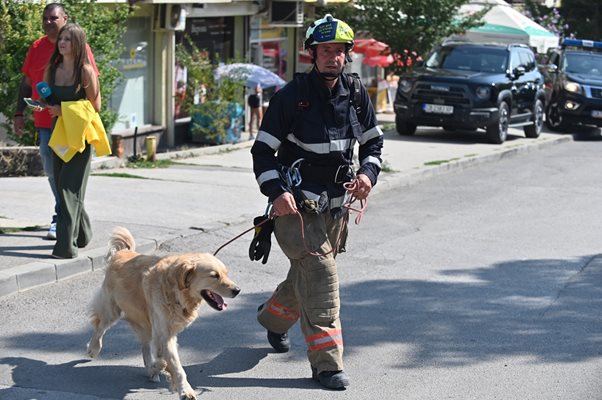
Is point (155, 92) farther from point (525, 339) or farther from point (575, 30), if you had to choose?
point (575, 30)

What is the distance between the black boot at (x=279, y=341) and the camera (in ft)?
21.3

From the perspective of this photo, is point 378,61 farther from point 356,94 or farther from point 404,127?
point 356,94

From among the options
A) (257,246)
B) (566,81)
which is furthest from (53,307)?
(566,81)

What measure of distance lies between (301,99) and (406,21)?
17.0 meters

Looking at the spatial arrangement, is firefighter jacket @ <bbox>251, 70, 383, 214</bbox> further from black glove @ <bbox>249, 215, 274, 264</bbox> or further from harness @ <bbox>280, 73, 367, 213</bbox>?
black glove @ <bbox>249, 215, 274, 264</bbox>

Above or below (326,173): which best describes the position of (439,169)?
below

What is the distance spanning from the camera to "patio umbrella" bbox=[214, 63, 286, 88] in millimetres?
17281

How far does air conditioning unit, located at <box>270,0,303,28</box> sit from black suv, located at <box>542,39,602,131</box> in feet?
21.0

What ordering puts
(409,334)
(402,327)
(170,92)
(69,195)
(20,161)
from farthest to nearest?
(170,92), (20,161), (69,195), (402,327), (409,334)

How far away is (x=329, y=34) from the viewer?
18.9 ft

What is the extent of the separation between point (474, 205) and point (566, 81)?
443 inches

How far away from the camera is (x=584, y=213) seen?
12234mm

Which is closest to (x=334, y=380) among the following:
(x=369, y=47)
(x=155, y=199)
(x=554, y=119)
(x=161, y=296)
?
(x=161, y=296)

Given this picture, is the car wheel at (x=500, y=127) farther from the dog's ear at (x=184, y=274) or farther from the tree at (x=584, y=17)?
the tree at (x=584, y=17)
